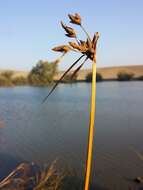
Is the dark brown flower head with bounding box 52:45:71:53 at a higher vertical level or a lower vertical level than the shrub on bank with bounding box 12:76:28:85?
higher

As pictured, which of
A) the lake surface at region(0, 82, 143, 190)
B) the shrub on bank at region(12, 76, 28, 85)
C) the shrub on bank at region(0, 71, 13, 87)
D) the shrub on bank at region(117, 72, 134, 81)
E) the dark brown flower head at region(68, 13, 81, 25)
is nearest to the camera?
the dark brown flower head at region(68, 13, 81, 25)

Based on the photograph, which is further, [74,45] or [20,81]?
[20,81]

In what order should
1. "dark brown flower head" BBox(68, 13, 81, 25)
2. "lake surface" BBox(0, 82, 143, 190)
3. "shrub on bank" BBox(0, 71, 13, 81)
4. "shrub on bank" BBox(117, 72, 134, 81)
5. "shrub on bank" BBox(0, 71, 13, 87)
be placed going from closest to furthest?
"dark brown flower head" BBox(68, 13, 81, 25), "lake surface" BBox(0, 82, 143, 190), "shrub on bank" BBox(117, 72, 134, 81), "shrub on bank" BBox(0, 71, 13, 87), "shrub on bank" BBox(0, 71, 13, 81)

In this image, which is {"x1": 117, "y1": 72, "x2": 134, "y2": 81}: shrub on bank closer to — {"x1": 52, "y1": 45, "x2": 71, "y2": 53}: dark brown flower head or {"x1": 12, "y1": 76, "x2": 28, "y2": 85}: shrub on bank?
{"x1": 12, "y1": 76, "x2": 28, "y2": 85}: shrub on bank

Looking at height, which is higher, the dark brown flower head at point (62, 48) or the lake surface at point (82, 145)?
the dark brown flower head at point (62, 48)

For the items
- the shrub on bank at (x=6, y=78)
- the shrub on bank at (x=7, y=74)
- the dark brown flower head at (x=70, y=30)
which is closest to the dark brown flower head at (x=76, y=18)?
the dark brown flower head at (x=70, y=30)

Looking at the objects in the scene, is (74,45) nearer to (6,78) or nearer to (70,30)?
(70,30)

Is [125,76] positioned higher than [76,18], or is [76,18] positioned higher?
[76,18]

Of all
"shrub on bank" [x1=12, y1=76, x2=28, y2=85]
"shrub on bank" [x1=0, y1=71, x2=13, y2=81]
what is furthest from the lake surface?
"shrub on bank" [x1=0, y1=71, x2=13, y2=81]

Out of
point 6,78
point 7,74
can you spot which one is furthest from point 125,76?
point 7,74

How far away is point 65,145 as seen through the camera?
15.9 ft

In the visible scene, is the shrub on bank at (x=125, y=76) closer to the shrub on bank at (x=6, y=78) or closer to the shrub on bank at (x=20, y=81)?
the shrub on bank at (x=20, y=81)

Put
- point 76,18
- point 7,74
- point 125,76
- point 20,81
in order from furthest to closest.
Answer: point 7,74 → point 20,81 → point 125,76 → point 76,18

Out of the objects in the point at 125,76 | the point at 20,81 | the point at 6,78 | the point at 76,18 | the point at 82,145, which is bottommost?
the point at 82,145
